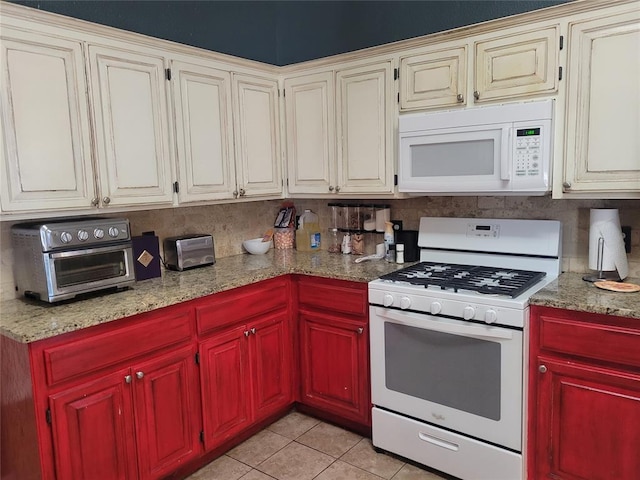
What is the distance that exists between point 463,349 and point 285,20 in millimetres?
2549

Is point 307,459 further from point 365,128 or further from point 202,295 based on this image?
point 365,128

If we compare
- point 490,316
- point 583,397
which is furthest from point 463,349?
point 583,397

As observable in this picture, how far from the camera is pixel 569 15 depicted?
6.73 ft

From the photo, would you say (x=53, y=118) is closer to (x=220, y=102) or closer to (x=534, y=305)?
(x=220, y=102)

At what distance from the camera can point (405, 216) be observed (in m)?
3.00

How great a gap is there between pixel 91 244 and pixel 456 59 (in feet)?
6.42

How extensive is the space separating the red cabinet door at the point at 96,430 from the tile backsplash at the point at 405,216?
0.69 metres

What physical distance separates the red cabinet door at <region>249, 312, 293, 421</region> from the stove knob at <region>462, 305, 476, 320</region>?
3.55 feet

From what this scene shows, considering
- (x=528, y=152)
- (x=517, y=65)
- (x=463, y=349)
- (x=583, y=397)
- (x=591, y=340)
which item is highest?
(x=517, y=65)

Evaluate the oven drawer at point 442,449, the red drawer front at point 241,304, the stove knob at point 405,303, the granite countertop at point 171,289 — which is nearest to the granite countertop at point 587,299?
the stove knob at point 405,303

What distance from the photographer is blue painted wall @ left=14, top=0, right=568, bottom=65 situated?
250 cm

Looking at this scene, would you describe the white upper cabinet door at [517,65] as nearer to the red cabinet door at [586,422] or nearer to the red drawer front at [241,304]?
the red cabinet door at [586,422]

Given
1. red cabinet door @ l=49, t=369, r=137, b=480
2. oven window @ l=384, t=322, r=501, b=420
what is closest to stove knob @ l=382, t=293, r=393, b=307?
oven window @ l=384, t=322, r=501, b=420

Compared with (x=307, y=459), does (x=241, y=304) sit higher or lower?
higher
